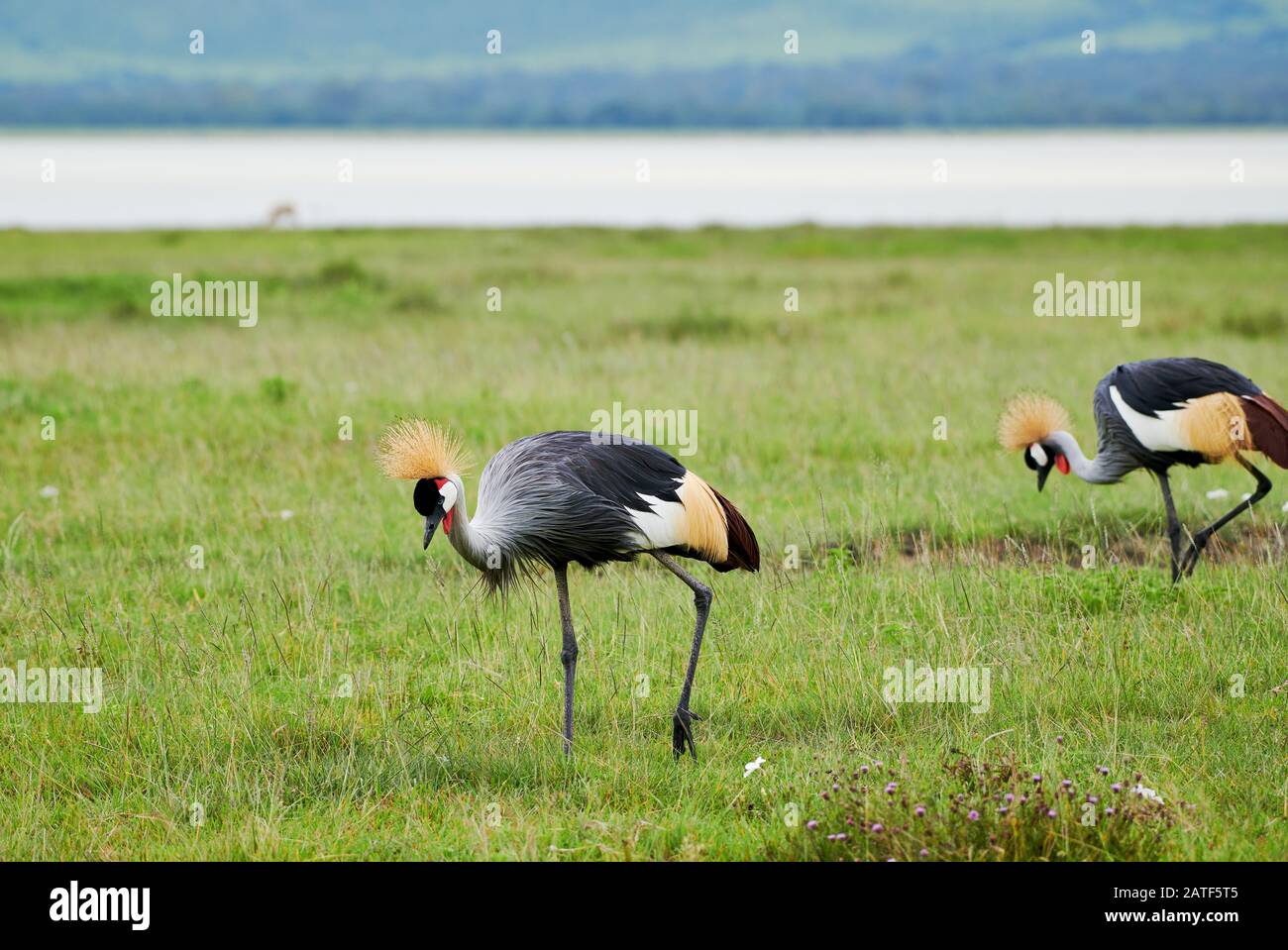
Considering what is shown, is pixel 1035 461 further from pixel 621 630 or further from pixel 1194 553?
pixel 621 630

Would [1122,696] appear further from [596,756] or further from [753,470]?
[753,470]

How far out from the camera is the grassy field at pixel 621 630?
190 inches

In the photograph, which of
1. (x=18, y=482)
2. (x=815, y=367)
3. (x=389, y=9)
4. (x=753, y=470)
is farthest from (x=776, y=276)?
(x=389, y=9)

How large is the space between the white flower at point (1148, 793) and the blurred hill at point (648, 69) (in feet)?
287

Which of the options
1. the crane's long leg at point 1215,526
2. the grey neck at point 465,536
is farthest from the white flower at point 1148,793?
the crane's long leg at point 1215,526

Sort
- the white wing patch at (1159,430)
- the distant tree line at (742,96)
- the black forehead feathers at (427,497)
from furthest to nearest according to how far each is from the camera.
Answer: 1. the distant tree line at (742,96)
2. the white wing patch at (1159,430)
3. the black forehead feathers at (427,497)

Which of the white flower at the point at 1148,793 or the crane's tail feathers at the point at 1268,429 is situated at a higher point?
the crane's tail feathers at the point at 1268,429

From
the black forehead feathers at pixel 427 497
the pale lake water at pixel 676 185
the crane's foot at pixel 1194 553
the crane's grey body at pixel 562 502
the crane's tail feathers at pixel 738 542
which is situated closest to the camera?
the black forehead feathers at pixel 427 497

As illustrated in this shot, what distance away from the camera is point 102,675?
6133mm

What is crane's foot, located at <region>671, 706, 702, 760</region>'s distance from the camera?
17.6 ft

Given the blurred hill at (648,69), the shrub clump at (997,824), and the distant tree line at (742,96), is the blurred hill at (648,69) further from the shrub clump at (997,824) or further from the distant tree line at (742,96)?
the shrub clump at (997,824)

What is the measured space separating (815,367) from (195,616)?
7.73m

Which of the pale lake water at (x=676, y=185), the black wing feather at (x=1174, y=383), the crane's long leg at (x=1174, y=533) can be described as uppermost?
the pale lake water at (x=676, y=185)
